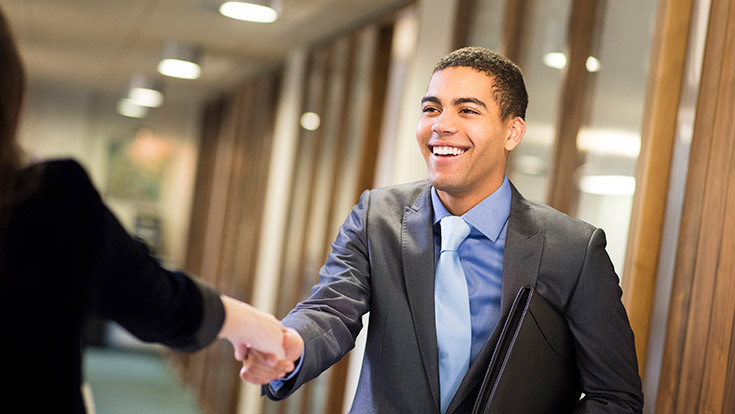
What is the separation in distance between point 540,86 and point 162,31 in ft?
13.1

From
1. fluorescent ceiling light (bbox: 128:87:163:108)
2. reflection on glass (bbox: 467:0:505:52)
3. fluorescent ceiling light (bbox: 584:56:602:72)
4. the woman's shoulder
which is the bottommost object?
the woman's shoulder

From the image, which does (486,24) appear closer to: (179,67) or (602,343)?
(602,343)

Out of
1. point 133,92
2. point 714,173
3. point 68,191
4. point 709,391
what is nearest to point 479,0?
point 714,173

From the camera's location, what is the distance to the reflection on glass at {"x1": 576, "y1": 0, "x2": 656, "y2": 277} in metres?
2.55

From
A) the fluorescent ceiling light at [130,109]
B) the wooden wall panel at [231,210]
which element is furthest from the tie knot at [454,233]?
the fluorescent ceiling light at [130,109]

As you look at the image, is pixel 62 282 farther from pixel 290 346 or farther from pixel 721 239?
pixel 721 239

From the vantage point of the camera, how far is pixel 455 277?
1.93 m

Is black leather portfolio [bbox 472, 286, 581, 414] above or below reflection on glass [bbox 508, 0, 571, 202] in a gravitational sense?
below

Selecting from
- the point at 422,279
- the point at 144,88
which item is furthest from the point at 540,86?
the point at 144,88

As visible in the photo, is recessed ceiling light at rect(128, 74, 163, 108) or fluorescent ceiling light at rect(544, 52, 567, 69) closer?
fluorescent ceiling light at rect(544, 52, 567, 69)

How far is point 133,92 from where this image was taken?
9.04 meters

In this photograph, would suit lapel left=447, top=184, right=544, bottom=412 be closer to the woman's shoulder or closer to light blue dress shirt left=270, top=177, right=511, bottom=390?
light blue dress shirt left=270, top=177, right=511, bottom=390

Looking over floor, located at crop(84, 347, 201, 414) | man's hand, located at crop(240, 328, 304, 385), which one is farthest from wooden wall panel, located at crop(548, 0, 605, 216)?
floor, located at crop(84, 347, 201, 414)

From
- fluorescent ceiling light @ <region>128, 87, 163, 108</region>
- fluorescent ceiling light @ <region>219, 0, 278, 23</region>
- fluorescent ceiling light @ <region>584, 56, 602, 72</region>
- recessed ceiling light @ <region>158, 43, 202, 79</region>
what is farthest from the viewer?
fluorescent ceiling light @ <region>128, 87, 163, 108</region>
